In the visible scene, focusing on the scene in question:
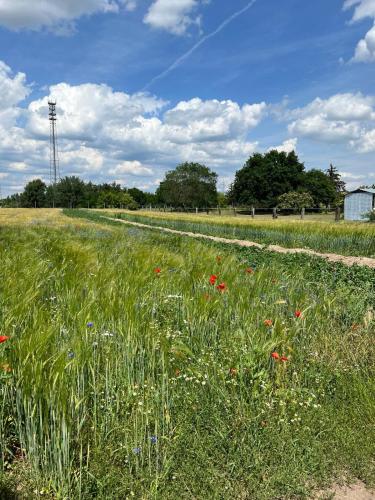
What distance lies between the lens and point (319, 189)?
7912cm

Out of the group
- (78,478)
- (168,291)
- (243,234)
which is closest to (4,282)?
(168,291)

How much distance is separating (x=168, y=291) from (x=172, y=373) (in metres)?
1.28

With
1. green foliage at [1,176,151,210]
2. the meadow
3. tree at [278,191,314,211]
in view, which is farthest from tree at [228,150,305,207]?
the meadow

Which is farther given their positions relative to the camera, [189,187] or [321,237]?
[189,187]

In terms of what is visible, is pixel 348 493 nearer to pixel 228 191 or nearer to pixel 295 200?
pixel 295 200

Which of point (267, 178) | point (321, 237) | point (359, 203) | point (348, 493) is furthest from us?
point (267, 178)

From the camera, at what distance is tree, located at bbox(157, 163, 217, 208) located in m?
101

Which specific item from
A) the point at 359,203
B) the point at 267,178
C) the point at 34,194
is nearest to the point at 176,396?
the point at 359,203

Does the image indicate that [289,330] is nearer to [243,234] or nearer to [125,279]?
[125,279]

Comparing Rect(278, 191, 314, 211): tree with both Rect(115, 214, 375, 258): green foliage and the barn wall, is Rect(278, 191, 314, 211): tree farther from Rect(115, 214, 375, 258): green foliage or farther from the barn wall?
Rect(115, 214, 375, 258): green foliage

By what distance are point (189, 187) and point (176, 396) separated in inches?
3903

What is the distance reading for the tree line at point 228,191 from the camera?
77.1 metres

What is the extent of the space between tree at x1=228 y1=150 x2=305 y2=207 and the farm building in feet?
86.0

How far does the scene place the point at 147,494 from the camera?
2340 mm
